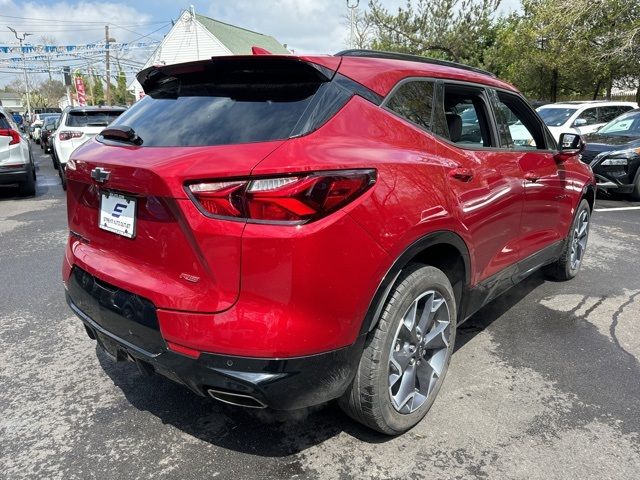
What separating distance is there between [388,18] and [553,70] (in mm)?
8548

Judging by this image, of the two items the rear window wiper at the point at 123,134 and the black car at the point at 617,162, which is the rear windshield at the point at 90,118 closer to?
the rear window wiper at the point at 123,134

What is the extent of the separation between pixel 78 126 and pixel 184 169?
32.1 feet

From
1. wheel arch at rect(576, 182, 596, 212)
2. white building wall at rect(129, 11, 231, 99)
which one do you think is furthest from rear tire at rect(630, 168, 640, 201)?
white building wall at rect(129, 11, 231, 99)

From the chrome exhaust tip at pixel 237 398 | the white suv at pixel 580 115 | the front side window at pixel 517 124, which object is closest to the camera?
the chrome exhaust tip at pixel 237 398

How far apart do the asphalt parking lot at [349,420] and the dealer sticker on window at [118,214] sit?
3.37 feet

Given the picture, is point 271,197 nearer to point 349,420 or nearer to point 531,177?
point 349,420

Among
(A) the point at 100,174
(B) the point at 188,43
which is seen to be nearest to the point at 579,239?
(A) the point at 100,174

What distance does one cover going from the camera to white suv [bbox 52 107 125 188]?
33.7 feet

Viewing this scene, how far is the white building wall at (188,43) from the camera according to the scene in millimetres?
34844

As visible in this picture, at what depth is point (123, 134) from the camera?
7.88 ft

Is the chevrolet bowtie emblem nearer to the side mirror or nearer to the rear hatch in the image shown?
the rear hatch

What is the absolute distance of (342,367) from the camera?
2047 mm

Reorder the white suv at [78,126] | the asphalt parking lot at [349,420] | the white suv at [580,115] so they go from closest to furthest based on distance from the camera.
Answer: the asphalt parking lot at [349,420]
the white suv at [78,126]
the white suv at [580,115]

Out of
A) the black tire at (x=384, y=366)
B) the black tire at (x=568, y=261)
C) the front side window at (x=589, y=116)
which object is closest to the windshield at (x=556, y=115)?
the front side window at (x=589, y=116)
